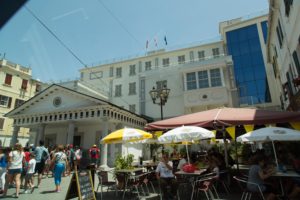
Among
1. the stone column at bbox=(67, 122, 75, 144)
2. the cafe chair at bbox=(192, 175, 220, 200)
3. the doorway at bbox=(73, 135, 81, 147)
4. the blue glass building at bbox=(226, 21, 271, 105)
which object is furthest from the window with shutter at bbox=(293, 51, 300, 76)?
the doorway at bbox=(73, 135, 81, 147)

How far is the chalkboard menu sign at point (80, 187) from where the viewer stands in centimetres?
554

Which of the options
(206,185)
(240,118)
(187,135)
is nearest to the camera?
(206,185)

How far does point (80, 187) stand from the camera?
5.61m

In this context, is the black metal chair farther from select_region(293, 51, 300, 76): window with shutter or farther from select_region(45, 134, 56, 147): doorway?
select_region(45, 134, 56, 147): doorway

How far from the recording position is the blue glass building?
98.8 feet

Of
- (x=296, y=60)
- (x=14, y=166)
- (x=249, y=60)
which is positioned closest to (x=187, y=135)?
(x=14, y=166)

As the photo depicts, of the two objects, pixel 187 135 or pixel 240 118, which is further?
pixel 240 118

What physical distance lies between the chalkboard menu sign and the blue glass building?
2871 centimetres

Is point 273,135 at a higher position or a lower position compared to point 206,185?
higher

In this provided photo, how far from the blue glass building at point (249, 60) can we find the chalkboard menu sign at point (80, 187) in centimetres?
2871

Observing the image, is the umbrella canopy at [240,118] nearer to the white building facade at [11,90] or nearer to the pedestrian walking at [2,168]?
the pedestrian walking at [2,168]

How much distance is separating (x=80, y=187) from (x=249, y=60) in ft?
106

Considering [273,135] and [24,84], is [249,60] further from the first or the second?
[24,84]

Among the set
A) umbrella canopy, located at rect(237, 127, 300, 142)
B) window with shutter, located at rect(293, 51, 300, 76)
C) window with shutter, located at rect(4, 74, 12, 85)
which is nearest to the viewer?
umbrella canopy, located at rect(237, 127, 300, 142)
